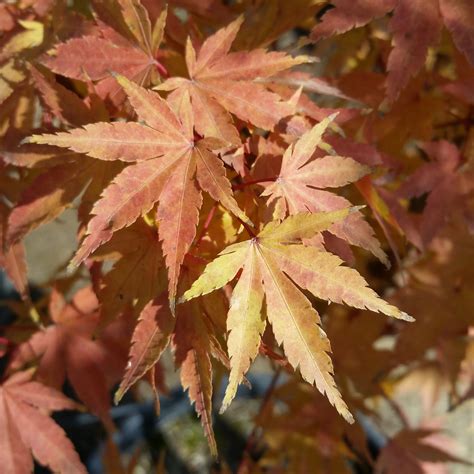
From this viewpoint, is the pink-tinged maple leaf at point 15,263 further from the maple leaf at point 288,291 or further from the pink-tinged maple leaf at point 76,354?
the maple leaf at point 288,291

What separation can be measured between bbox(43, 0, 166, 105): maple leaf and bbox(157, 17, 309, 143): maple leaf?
0.05 m

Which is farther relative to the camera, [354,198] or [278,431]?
[278,431]

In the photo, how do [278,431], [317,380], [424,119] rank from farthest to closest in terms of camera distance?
[278,431] → [424,119] → [317,380]

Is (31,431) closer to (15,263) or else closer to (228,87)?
(15,263)

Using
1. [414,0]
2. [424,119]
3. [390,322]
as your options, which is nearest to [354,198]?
[424,119]

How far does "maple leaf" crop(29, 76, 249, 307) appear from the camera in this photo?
0.58 m

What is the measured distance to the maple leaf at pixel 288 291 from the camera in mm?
559

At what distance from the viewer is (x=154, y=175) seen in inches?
24.2

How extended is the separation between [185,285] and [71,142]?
0.19 meters

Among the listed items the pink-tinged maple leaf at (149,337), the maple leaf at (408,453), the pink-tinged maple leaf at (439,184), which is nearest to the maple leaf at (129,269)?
the pink-tinged maple leaf at (149,337)

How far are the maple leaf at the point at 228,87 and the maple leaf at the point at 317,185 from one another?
0.06 metres

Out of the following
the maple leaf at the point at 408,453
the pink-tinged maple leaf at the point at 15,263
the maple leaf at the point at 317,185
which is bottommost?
the maple leaf at the point at 408,453

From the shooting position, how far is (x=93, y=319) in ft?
3.28

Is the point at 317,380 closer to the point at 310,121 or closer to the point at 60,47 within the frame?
the point at 310,121
